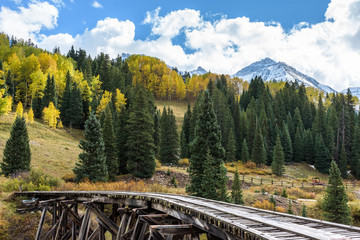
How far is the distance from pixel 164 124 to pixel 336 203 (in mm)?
39463

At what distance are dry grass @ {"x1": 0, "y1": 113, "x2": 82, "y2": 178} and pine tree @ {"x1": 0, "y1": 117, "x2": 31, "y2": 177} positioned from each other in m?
3.57

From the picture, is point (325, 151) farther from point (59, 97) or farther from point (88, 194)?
point (59, 97)

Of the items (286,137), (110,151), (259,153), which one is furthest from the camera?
(286,137)

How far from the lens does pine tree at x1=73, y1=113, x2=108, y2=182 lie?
25.6 meters

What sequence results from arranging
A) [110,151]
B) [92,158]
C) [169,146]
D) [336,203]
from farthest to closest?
[169,146] < [110,151] < [92,158] < [336,203]

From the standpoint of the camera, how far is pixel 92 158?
26.0 m

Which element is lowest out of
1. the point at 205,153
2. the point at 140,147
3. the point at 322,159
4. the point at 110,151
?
the point at 322,159

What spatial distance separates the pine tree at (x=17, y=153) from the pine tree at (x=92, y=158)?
255 inches

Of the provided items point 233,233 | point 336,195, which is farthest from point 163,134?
point 233,233

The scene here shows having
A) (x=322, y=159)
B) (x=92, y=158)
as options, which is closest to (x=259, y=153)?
(x=322, y=159)

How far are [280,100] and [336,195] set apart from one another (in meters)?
75.7

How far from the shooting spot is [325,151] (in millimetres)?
61562

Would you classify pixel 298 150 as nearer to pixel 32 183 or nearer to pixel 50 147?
pixel 50 147

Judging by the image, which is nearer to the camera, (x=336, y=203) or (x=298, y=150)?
(x=336, y=203)
